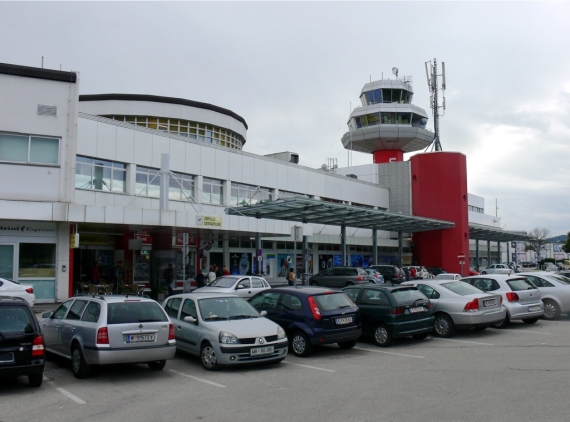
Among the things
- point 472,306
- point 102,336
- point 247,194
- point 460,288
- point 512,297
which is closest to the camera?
point 102,336

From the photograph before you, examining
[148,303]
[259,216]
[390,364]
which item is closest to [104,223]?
[259,216]

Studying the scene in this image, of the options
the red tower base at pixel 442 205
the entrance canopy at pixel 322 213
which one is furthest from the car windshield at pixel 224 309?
the red tower base at pixel 442 205

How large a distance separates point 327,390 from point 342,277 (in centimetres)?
2256

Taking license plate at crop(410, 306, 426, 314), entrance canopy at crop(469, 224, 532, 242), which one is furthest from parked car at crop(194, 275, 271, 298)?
entrance canopy at crop(469, 224, 532, 242)

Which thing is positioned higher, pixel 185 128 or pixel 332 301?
pixel 185 128

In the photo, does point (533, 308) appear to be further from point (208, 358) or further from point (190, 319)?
point (190, 319)

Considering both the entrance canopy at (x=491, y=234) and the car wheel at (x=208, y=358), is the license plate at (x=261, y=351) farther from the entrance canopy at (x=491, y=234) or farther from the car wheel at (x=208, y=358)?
the entrance canopy at (x=491, y=234)

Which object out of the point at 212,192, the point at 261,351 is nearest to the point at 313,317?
the point at 261,351

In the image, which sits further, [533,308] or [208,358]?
[533,308]

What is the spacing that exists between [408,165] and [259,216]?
25587 mm

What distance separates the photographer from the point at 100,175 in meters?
27.6

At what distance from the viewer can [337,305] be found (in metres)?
12.4

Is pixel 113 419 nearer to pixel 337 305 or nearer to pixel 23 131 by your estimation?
pixel 337 305

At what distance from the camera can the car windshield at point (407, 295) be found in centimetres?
1330
